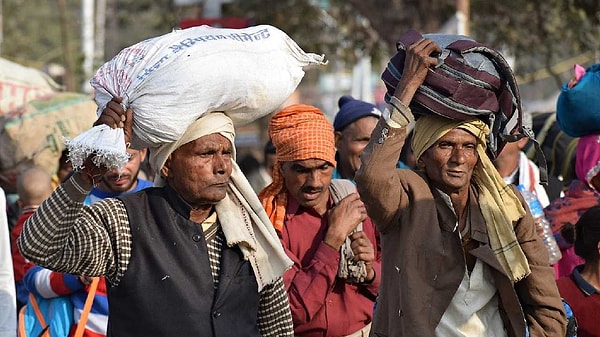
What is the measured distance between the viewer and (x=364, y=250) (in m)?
5.26

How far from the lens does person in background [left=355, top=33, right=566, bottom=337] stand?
4223 millimetres

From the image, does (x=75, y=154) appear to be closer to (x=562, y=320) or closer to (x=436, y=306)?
(x=436, y=306)

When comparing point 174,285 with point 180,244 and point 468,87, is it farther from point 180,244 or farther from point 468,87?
point 468,87

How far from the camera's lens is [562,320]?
4.48m

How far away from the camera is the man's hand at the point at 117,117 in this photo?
395 cm

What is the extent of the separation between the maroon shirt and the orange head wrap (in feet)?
0.27

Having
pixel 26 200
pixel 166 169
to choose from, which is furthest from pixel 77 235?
pixel 26 200

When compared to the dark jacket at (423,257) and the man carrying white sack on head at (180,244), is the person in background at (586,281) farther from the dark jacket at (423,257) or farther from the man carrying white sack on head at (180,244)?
the man carrying white sack on head at (180,244)

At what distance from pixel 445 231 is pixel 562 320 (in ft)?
1.92

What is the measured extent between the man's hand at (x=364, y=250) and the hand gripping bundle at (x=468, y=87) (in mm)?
949

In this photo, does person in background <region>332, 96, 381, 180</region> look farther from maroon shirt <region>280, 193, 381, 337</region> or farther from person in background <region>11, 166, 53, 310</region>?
person in background <region>11, 166, 53, 310</region>

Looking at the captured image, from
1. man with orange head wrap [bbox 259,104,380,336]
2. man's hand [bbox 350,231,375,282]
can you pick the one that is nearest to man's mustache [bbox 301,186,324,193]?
man with orange head wrap [bbox 259,104,380,336]

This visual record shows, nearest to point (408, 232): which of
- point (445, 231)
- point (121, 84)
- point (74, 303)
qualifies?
point (445, 231)

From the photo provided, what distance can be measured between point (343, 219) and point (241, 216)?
1024 millimetres
